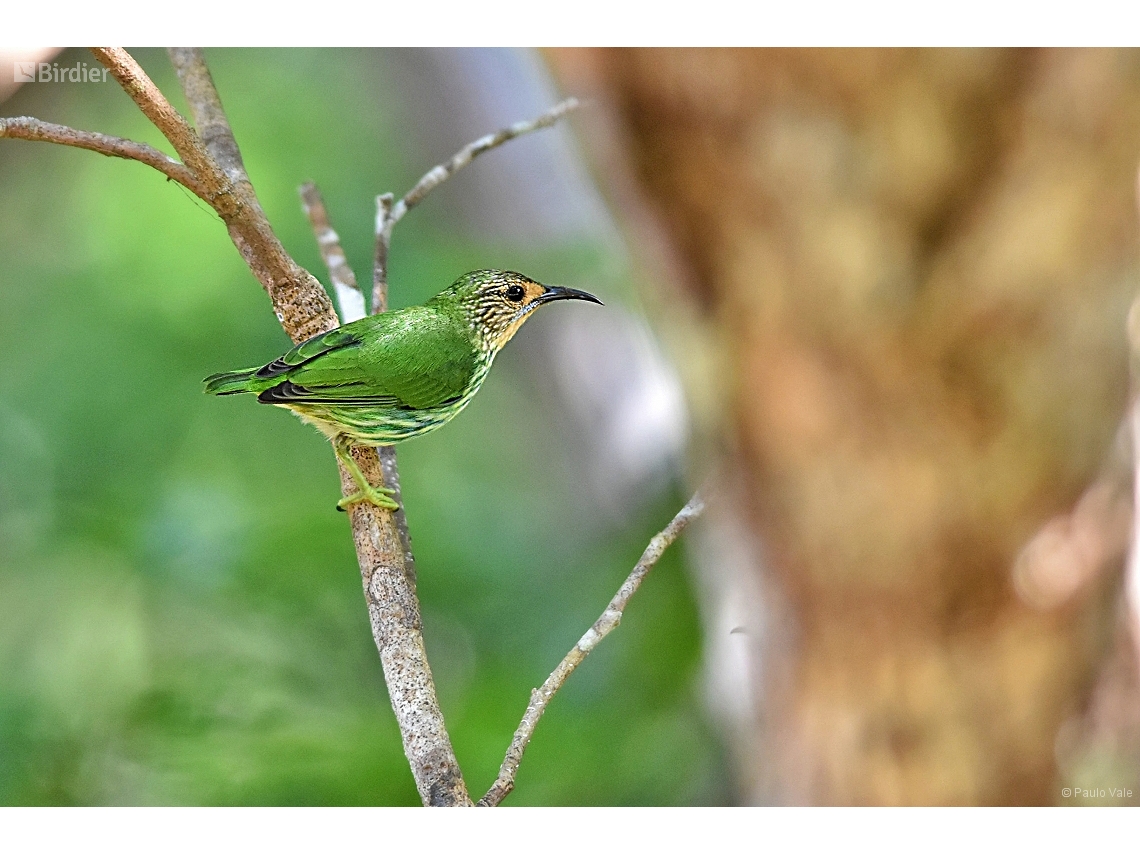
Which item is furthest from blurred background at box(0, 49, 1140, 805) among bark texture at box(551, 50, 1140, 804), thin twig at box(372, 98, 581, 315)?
thin twig at box(372, 98, 581, 315)

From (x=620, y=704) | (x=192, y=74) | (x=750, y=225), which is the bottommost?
(x=620, y=704)

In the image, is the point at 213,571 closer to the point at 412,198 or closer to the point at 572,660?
the point at 412,198

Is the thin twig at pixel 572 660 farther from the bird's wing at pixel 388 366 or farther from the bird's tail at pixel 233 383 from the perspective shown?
the bird's tail at pixel 233 383

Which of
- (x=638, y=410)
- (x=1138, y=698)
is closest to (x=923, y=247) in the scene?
(x=1138, y=698)

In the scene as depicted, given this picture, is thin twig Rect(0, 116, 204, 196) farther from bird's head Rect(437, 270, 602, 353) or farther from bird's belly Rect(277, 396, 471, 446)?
bird's head Rect(437, 270, 602, 353)

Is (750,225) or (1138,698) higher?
(750,225)

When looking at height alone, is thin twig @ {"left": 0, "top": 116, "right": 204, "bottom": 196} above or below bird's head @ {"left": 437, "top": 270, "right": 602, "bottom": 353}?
above

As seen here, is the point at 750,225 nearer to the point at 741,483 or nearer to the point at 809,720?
the point at 741,483

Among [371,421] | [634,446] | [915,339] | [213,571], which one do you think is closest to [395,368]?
[371,421]
